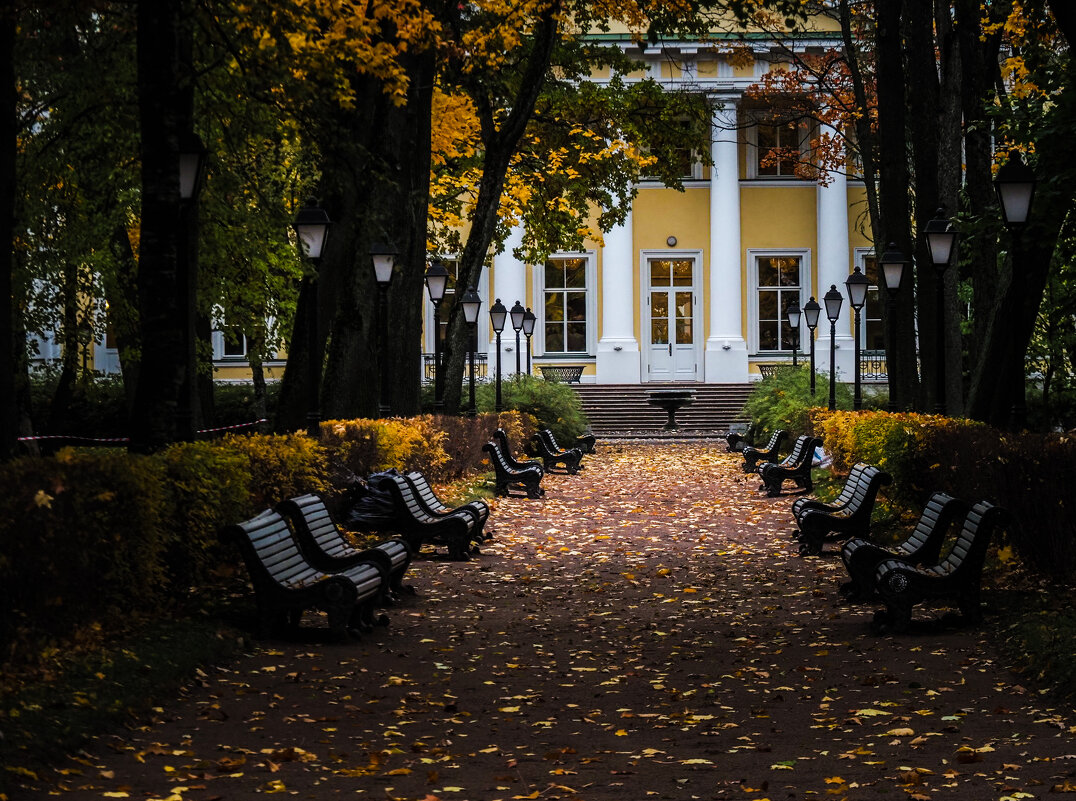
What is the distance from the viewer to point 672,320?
4853cm

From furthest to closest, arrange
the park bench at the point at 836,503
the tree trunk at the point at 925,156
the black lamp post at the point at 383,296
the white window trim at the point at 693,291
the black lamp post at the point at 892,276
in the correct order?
the white window trim at the point at 693,291 → the black lamp post at the point at 892,276 → the tree trunk at the point at 925,156 → the black lamp post at the point at 383,296 → the park bench at the point at 836,503

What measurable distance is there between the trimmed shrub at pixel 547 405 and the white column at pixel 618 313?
11.9 meters

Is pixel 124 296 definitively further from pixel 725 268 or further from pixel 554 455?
pixel 725 268

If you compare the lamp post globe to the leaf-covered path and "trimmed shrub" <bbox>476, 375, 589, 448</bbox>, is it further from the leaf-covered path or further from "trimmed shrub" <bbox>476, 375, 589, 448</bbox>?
"trimmed shrub" <bbox>476, 375, 589, 448</bbox>

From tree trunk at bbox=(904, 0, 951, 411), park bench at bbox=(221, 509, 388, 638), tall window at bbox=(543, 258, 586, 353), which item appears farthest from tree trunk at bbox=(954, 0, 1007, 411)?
tall window at bbox=(543, 258, 586, 353)

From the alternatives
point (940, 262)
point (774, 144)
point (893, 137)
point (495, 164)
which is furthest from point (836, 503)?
point (774, 144)

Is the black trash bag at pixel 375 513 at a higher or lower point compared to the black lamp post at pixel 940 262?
lower

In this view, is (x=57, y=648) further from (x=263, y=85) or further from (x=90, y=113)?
(x=90, y=113)

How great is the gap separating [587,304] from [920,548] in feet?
124

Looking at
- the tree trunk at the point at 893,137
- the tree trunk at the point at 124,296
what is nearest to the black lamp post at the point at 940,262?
the tree trunk at the point at 893,137

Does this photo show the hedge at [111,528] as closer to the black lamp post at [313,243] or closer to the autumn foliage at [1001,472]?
the black lamp post at [313,243]

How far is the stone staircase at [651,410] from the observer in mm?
41344

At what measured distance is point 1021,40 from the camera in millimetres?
21531

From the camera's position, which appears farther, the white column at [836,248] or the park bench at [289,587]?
the white column at [836,248]
